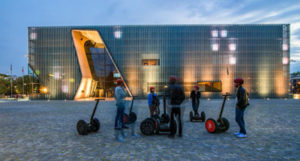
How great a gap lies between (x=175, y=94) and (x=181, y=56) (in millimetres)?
33926

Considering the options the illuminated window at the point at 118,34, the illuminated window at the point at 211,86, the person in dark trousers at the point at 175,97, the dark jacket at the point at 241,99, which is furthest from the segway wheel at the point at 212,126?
the illuminated window at the point at 118,34

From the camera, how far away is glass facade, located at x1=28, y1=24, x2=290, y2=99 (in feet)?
128

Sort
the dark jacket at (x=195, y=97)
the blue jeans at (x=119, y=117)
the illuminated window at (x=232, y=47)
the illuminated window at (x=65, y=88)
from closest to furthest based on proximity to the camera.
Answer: the blue jeans at (x=119, y=117), the dark jacket at (x=195, y=97), the illuminated window at (x=65, y=88), the illuminated window at (x=232, y=47)

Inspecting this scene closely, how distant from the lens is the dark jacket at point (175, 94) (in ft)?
22.0

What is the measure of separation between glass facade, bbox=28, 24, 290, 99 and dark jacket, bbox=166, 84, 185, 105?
106ft

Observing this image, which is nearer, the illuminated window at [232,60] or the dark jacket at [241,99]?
the dark jacket at [241,99]

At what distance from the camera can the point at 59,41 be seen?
130 ft

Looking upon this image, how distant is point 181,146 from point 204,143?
828 mm

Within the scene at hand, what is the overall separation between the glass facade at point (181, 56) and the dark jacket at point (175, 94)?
32207mm

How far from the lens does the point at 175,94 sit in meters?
6.73

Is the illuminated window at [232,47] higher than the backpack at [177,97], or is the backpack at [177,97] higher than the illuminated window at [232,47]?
the illuminated window at [232,47]

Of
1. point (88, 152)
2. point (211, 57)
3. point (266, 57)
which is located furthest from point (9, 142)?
point (266, 57)

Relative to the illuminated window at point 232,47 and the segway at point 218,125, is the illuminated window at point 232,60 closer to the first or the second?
the illuminated window at point 232,47

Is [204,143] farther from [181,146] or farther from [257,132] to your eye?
[257,132]
